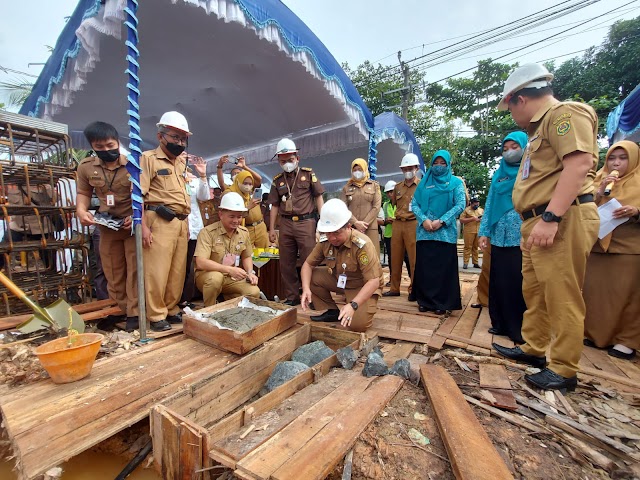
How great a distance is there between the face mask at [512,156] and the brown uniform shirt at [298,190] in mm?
2048

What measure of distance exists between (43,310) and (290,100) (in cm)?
375

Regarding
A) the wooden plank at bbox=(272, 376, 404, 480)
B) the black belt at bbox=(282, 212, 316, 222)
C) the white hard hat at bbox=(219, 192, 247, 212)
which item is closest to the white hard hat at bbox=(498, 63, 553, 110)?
the wooden plank at bbox=(272, 376, 404, 480)

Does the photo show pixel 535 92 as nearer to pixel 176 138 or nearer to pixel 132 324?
pixel 176 138

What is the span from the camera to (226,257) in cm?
347

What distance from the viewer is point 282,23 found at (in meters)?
3.19

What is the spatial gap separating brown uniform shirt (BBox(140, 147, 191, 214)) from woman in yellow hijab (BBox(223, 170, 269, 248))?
1.05 meters

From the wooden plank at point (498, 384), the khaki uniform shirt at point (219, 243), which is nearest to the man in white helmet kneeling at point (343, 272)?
the khaki uniform shirt at point (219, 243)

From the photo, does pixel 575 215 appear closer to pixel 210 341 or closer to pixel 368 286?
pixel 368 286

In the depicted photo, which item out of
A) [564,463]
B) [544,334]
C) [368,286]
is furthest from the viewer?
[368,286]

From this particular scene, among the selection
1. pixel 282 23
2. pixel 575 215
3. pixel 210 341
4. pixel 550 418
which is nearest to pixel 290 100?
pixel 282 23

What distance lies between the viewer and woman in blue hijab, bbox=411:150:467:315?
3.67 metres

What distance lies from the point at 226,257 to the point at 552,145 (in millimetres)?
2982

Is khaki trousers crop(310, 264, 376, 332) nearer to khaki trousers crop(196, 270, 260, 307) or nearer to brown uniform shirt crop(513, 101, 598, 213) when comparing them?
khaki trousers crop(196, 270, 260, 307)

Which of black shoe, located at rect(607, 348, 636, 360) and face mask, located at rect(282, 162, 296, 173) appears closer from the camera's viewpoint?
black shoe, located at rect(607, 348, 636, 360)
